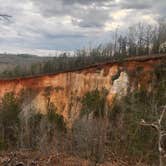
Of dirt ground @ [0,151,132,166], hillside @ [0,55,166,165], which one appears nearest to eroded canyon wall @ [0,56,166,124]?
hillside @ [0,55,166,165]

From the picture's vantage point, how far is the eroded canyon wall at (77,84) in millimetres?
37281

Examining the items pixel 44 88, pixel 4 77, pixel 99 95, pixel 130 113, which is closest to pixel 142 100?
pixel 130 113

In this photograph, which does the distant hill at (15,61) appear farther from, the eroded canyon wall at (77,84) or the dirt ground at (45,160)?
the dirt ground at (45,160)

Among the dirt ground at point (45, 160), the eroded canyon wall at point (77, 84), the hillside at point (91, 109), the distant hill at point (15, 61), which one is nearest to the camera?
the dirt ground at point (45, 160)

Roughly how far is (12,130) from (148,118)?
48.6ft

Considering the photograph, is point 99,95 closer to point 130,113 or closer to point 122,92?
point 122,92

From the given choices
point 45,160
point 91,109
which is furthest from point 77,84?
point 45,160

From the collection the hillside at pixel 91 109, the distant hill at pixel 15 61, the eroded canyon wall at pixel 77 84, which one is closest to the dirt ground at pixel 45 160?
the hillside at pixel 91 109

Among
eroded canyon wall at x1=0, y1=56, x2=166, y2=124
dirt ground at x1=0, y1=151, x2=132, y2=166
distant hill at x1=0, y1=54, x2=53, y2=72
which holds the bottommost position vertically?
dirt ground at x1=0, y1=151, x2=132, y2=166

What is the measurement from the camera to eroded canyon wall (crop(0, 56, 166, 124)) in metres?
37.3

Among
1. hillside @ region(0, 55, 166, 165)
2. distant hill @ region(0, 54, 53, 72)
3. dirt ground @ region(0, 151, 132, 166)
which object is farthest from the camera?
distant hill @ region(0, 54, 53, 72)

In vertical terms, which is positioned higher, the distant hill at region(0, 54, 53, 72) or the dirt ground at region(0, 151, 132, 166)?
the distant hill at region(0, 54, 53, 72)

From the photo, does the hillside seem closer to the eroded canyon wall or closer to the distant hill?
the eroded canyon wall

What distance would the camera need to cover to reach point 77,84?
137 ft
